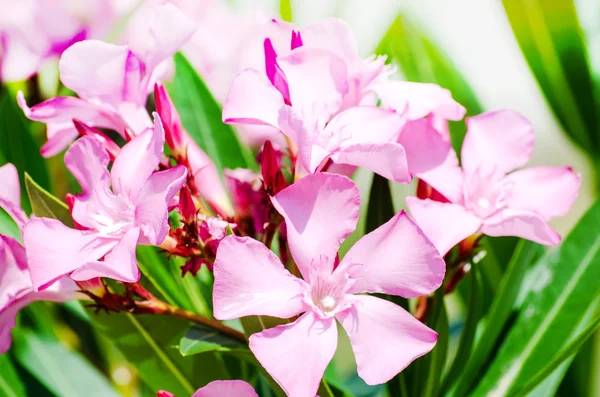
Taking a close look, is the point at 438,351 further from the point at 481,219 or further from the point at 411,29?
the point at 411,29

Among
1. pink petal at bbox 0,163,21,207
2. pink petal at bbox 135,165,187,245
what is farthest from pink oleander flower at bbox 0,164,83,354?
pink petal at bbox 135,165,187,245

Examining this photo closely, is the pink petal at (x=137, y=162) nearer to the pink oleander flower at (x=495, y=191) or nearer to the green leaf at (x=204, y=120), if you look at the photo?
the pink oleander flower at (x=495, y=191)

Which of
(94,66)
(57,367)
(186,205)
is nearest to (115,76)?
(94,66)

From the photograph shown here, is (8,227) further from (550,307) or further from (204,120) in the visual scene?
(550,307)

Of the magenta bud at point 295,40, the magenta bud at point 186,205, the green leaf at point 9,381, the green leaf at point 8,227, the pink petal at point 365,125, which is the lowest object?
the green leaf at point 9,381

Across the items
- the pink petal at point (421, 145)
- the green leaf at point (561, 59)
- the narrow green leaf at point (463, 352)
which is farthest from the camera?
the green leaf at point (561, 59)

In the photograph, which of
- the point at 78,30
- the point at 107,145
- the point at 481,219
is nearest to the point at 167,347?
the point at 107,145

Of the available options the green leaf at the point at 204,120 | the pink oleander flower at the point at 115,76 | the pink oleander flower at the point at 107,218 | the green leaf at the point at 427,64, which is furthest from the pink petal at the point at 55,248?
the green leaf at the point at 427,64
